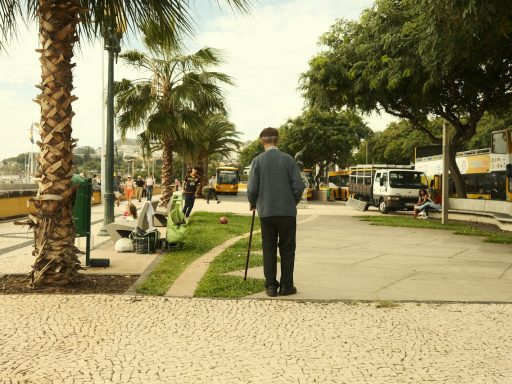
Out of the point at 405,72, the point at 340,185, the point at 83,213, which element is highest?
the point at 405,72

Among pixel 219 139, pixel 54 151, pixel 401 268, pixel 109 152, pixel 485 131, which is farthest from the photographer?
pixel 485 131

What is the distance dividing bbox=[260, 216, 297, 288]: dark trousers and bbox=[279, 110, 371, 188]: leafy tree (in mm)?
47495

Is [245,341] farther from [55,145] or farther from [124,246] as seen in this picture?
[124,246]

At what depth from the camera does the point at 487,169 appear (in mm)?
25062

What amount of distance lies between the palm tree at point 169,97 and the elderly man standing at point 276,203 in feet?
43.3

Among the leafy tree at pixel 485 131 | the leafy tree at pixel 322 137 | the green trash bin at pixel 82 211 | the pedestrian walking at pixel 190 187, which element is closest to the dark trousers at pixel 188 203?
the pedestrian walking at pixel 190 187

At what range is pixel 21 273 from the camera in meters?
7.32

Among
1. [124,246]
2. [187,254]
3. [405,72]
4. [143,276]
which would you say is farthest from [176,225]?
[405,72]

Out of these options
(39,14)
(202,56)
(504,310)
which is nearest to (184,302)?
(504,310)

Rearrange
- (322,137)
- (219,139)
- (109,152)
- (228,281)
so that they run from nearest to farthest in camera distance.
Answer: (228,281) < (109,152) < (219,139) < (322,137)

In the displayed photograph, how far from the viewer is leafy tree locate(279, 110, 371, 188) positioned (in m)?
53.7

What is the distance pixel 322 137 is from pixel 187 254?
4556 cm

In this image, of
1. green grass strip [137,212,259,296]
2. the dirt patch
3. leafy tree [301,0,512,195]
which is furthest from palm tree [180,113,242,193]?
the dirt patch

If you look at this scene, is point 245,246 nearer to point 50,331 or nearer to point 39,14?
point 39,14
